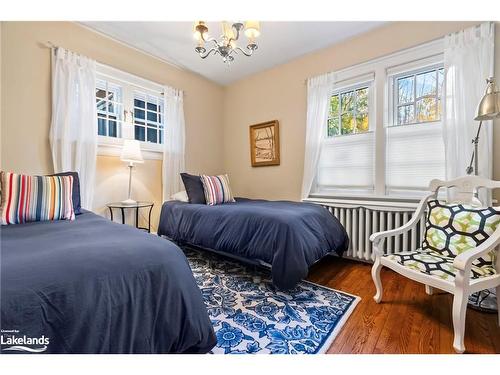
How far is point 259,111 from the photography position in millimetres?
3570

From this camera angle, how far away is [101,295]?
2.52ft

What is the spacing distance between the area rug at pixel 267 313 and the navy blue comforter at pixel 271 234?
18 cm

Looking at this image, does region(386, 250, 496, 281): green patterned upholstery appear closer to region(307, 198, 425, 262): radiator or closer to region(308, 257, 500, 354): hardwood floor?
region(308, 257, 500, 354): hardwood floor

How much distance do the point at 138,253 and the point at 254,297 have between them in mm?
1140

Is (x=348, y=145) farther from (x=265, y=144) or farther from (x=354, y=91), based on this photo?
(x=265, y=144)

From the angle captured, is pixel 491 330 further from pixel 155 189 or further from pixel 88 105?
pixel 88 105

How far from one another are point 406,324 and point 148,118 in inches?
134

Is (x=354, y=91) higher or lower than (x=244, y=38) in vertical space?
lower

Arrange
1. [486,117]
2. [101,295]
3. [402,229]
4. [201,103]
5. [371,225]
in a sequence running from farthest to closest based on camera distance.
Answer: [201,103] → [371,225] → [402,229] → [486,117] → [101,295]

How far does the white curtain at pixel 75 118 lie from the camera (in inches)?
88.1

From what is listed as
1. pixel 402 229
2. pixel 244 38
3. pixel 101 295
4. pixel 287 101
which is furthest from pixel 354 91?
pixel 101 295

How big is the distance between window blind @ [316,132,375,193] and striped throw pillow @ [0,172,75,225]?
2672 mm

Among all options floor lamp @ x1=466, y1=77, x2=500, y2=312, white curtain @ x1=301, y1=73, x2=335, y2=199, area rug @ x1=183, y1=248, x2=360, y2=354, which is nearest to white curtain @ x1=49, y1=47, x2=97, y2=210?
area rug @ x1=183, y1=248, x2=360, y2=354

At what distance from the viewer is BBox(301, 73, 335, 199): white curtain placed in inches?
112
